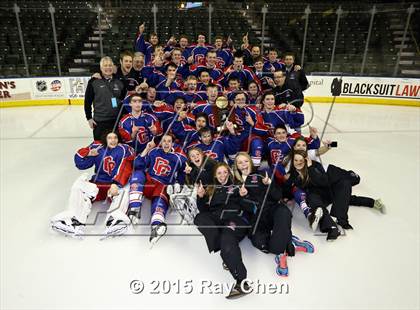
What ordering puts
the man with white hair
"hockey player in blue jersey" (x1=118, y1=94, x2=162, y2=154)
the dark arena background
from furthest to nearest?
1. the man with white hair
2. "hockey player in blue jersey" (x1=118, y1=94, x2=162, y2=154)
3. the dark arena background

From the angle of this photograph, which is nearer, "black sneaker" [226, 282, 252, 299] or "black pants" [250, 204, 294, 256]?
"black sneaker" [226, 282, 252, 299]

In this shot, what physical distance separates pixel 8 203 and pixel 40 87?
15.5 ft

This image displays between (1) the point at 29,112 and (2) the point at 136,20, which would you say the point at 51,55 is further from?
(2) the point at 136,20

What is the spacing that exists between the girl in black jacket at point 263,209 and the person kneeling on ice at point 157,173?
677 mm

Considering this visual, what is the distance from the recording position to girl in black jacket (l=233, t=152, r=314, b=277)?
230 centimetres

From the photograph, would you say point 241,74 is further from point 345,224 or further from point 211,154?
point 345,224

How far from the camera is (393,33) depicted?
25.4ft

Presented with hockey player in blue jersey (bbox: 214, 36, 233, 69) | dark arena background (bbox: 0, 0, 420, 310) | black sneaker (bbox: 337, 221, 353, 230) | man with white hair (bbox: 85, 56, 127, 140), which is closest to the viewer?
dark arena background (bbox: 0, 0, 420, 310)

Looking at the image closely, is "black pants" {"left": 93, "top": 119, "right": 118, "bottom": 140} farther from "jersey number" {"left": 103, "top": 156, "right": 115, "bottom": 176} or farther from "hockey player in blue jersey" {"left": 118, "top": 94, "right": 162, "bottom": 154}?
"jersey number" {"left": 103, "top": 156, "right": 115, "bottom": 176}

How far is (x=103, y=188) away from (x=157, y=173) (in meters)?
0.51

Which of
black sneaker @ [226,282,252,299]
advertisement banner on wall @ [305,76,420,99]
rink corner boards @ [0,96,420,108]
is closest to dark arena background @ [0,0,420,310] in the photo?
black sneaker @ [226,282,252,299]

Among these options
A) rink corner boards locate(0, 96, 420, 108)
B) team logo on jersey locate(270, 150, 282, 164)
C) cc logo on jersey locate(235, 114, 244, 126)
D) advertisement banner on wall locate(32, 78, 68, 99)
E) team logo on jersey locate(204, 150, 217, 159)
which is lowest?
rink corner boards locate(0, 96, 420, 108)

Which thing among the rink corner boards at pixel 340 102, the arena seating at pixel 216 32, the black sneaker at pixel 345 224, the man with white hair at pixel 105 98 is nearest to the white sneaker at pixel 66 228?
the man with white hair at pixel 105 98

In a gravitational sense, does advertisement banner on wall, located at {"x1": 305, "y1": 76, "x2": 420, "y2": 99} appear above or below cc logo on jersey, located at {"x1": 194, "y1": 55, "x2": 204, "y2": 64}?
below
